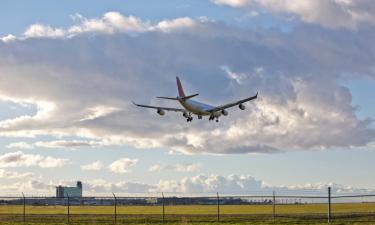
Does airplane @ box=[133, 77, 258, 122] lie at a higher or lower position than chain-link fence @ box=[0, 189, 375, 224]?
higher

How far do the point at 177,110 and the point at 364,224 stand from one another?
33.4 m

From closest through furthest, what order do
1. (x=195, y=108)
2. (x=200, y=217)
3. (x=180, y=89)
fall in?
1. (x=200, y=217)
2. (x=195, y=108)
3. (x=180, y=89)

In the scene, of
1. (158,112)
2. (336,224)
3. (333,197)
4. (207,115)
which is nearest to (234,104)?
(207,115)

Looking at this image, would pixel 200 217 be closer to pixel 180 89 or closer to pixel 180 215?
pixel 180 215

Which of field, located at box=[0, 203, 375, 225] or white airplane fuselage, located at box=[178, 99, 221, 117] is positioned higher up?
white airplane fuselage, located at box=[178, 99, 221, 117]

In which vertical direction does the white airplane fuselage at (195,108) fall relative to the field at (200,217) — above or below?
above

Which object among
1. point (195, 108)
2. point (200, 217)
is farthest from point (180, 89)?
point (200, 217)

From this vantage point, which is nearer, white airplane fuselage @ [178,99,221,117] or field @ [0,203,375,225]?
field @ [0,203,375,225]

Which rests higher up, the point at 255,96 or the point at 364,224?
the point at 255,96

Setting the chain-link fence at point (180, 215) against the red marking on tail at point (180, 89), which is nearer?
the chain-link fence at point (180, 215)

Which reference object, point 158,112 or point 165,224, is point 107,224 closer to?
point 165,224

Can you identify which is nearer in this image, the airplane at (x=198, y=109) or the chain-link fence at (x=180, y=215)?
the chain-link fence at (x=180, y=215)

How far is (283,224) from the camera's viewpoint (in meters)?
40.1

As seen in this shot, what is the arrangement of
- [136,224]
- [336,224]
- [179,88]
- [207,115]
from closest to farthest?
[336,224] → [136,224] → [207,115] → [179,88]
